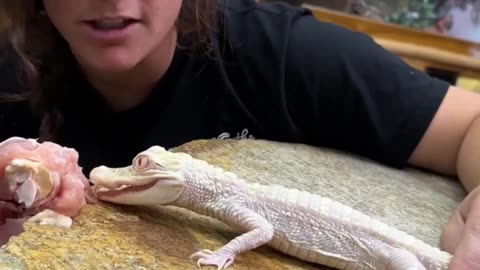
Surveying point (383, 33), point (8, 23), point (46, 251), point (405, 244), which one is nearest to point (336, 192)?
point (405, 244)

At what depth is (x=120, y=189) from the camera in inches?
34.4

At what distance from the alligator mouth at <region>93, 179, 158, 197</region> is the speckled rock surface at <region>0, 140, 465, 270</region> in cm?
2

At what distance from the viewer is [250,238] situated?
0.85 meters

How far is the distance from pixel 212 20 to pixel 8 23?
14.2 inches

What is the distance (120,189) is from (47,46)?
53 centimetres

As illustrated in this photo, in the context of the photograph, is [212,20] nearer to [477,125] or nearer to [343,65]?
[343,65]

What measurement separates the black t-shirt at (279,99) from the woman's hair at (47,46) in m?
0.03

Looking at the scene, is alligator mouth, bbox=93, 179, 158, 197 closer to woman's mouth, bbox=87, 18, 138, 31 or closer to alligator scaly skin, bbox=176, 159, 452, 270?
alligator scaly skin, bbox=176, 159, 452, 270

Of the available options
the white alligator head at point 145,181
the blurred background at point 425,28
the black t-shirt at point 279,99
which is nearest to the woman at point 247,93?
the black t-shirt at point 279,99

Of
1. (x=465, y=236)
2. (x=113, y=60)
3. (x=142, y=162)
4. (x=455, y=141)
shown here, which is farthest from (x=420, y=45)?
(x=142, y=162)

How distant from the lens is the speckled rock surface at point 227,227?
2.44ft

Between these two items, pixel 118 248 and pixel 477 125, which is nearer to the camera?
pixel 118 248

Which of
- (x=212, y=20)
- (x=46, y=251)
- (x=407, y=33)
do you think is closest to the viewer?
(x=46, y=251)

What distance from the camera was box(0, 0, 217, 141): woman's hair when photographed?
1.29 m
